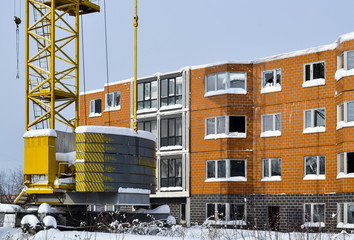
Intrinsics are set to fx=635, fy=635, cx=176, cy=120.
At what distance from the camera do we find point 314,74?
41.5 metres

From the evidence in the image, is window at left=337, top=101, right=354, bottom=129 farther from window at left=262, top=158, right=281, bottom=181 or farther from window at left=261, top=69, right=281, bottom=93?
window at left=261, top=69, right=281, bottom=93

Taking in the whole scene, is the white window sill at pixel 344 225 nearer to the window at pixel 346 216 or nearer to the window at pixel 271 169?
A: the window at pixel 346 216

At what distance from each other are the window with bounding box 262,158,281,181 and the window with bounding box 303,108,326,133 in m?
3.11

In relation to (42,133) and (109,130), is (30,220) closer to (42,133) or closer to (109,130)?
(42,133)

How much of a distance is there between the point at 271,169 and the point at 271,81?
6.08 m

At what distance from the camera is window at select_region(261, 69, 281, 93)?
4341 cm

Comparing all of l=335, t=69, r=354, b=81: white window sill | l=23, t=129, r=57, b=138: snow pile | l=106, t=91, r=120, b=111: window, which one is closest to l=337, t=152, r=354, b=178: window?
l=335, t=69, r=354, b=81: white window sill

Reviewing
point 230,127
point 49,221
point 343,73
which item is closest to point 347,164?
point 343,73

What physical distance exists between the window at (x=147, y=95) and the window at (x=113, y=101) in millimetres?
2636

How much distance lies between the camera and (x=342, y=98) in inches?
1516

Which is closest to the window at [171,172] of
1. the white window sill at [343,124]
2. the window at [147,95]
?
the window at [147,95]

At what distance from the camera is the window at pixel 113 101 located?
5353cm

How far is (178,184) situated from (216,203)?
14.1ft

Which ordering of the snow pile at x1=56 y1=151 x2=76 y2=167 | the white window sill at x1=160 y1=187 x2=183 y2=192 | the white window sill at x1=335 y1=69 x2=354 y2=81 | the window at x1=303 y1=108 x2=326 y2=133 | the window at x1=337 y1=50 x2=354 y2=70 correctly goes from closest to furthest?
the snow pile at x1=56 y1=151 x2=76 y2=167
the white window sill at x1=335 y1=69 x2=354 y2=81
the window at x1=337 y1=50 x2=354 y2=70
the window at x1=303 y1=108 x2=326 y2=133
the white window sill at x1=160 y1=187 x2=183 y2=192
